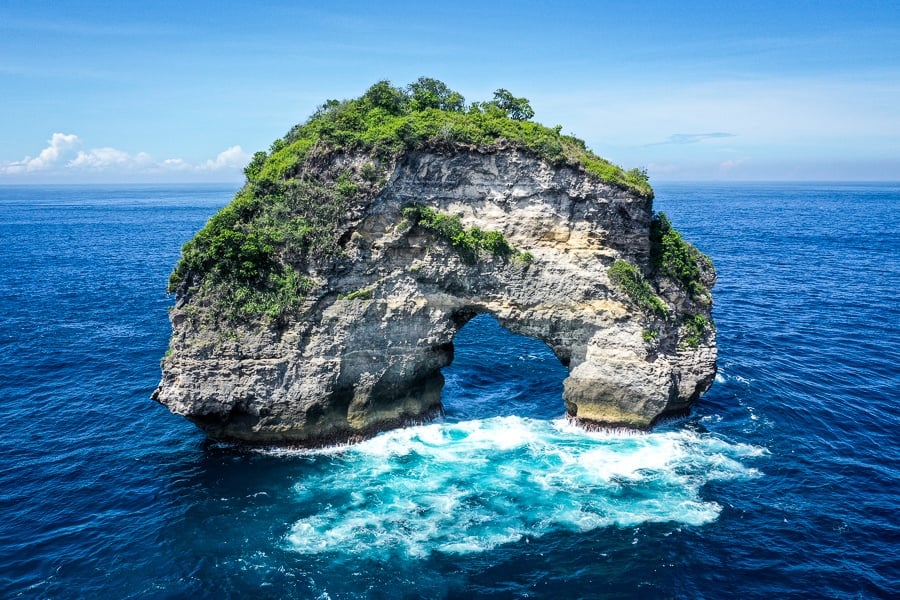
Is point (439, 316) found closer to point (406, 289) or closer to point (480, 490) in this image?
point (406, 289)

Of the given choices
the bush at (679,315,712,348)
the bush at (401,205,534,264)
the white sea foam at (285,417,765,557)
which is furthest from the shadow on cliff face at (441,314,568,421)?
the bush at (401,205,534,264)

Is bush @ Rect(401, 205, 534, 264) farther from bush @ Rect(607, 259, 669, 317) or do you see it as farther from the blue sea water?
the blue sea water

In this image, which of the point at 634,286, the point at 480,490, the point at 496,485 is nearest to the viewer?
the point at 480,490

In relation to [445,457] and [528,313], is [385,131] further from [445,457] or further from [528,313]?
[445,457]

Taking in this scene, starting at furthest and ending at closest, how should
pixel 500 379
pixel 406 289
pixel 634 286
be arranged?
pixel 500 379 → pixel 406 289 → pixel 634 286

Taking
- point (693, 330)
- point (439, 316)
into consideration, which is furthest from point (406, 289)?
point (693, 330)

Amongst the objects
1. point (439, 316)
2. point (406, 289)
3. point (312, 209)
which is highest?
point (312, 209)

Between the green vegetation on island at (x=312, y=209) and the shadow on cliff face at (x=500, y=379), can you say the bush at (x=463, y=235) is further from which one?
the shadow on cliff face at (x=500, y=379)
